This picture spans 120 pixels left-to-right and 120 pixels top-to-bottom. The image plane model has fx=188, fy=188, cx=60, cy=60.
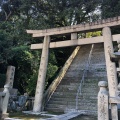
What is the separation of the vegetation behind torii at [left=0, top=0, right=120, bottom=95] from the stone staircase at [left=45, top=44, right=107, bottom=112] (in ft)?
6.04

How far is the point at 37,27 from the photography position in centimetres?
1504

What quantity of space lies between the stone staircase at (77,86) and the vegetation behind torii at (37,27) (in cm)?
184

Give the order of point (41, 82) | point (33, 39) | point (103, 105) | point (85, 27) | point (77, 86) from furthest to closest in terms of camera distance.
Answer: point (33, 39), point (77, 86), point (41, 82), point (85, 27), point (103, 105)

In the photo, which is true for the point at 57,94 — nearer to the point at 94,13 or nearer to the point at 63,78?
the point at 63,78

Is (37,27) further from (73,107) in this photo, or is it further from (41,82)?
(73,107)

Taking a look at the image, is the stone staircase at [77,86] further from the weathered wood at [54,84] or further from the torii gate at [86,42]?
the torii gate at [86,42]

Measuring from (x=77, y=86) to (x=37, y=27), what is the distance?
6.50m

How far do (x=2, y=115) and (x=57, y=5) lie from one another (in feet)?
39.4

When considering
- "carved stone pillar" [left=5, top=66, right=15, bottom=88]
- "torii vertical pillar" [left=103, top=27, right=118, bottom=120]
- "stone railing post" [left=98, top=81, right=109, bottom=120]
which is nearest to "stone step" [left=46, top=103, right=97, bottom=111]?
"torii vertical pillar" [left=103, top=27, right=118, bottom=120]

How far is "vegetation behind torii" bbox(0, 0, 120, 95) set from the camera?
496 inches

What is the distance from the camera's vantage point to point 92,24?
8.87 m

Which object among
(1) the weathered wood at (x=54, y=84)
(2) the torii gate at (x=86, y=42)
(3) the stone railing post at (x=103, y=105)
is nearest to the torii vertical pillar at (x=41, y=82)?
(2) the torii gate at (x=86, y=42)

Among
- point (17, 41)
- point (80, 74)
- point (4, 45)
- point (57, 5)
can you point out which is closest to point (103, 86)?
point (80, 74)

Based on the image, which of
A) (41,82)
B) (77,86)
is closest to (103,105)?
(41,82)
